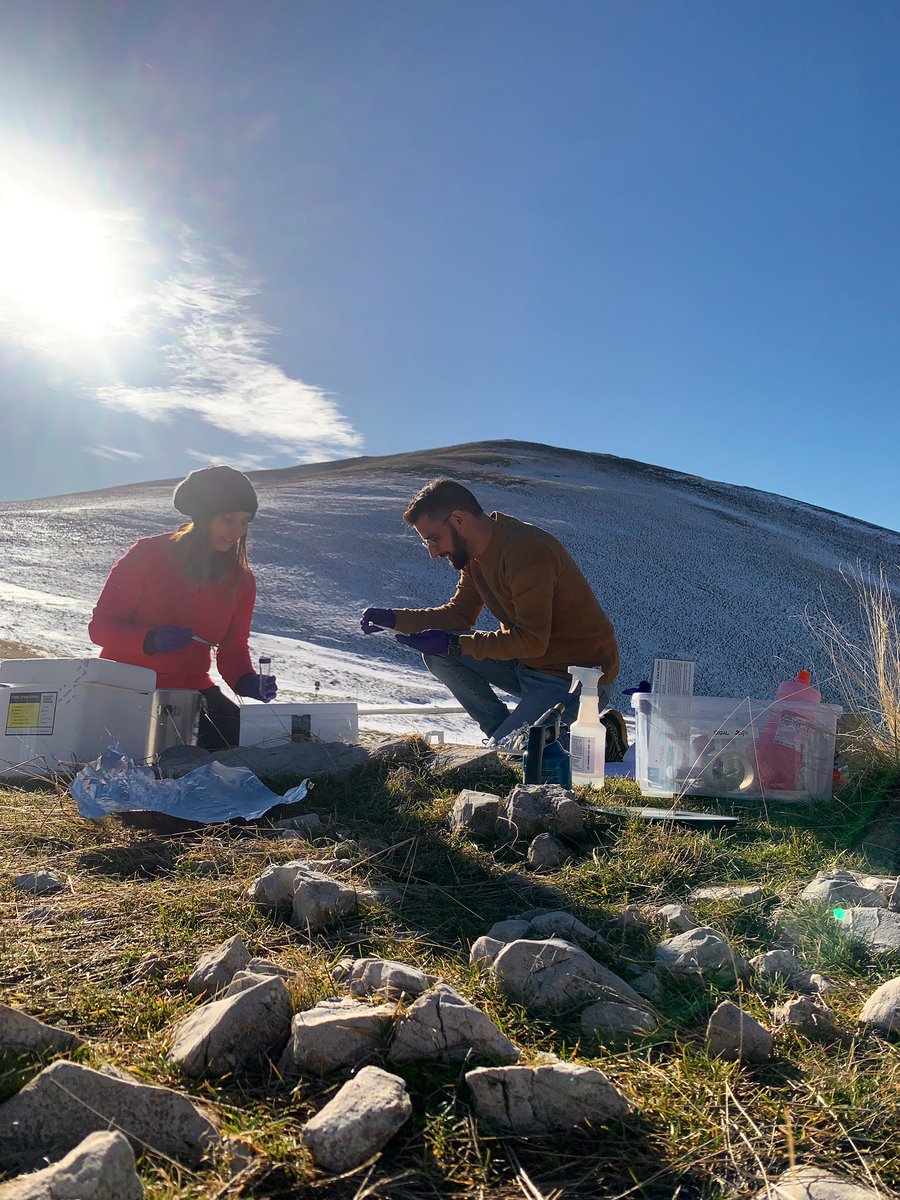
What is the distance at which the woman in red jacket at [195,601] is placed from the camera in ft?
10.5

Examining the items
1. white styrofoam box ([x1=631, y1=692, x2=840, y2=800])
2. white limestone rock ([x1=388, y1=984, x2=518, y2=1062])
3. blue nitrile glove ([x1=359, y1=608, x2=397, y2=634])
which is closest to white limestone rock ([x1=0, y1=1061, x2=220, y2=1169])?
white limestone rock ([x1=388, y1=984, x2=518, y2=1062])

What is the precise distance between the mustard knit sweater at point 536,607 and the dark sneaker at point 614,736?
0.50 feet

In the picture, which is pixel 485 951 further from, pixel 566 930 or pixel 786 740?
pixel 786 740

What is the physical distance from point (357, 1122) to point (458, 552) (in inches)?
102

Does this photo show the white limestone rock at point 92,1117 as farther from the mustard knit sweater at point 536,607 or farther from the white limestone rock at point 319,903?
the mustard knit sweater at point 536,607

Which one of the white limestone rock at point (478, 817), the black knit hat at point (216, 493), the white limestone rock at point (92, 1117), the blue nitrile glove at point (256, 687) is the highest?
the black knit hat at point (216, 493)

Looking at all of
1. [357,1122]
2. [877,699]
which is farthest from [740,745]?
[357,1122]

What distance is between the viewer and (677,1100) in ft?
3.65

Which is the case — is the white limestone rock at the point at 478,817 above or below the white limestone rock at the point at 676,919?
above

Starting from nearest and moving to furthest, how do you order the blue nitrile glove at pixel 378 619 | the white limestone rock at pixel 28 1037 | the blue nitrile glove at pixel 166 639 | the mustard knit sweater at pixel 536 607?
the white limestone rock at pixel 28 1037
the blue nitrile glove at pixel 166 639
the mustard knit sweater at pixel 536 607
the blue nitrile glove at pixel 378 619

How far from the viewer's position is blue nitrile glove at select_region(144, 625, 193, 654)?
3.11 metres

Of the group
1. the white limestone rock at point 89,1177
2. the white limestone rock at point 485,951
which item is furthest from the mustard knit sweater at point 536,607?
the white limestone rock at point 89,1177

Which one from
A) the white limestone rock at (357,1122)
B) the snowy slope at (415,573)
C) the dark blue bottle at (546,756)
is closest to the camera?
the white limestone rock at (357,1122)

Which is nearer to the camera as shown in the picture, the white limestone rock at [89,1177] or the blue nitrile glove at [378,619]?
the white limestone rock at [89,1177]
